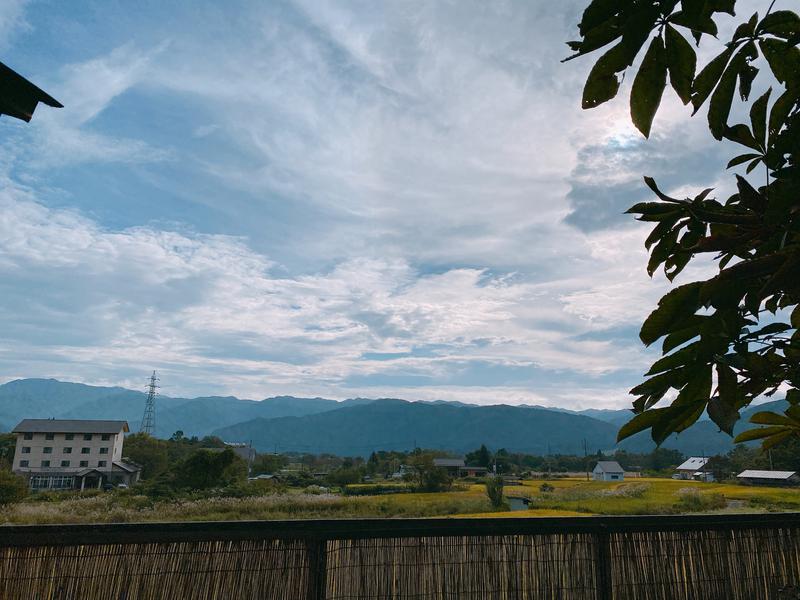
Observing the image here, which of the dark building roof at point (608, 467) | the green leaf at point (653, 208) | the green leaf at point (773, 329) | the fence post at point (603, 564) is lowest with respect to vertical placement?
the dark building roof at point (608, 467)

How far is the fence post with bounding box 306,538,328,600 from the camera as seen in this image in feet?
7.47

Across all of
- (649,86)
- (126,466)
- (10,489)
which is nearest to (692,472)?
(126,466)

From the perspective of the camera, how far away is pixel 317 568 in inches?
90.4

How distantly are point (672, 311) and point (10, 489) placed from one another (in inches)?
1138

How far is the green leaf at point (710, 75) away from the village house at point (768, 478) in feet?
151

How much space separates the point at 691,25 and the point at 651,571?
266 cm

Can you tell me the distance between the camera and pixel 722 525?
2637 mm

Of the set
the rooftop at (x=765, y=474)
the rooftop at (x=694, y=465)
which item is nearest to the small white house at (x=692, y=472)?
the rooftop at (x=694, y=465)

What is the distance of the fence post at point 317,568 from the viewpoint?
7.47 feet

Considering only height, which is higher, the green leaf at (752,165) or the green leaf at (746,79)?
the green leaf at (746,79)

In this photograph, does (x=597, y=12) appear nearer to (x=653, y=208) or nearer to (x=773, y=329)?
(x=653, y=208)

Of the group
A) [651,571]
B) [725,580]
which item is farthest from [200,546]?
[725,580]

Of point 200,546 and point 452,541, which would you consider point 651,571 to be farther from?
point 200,546

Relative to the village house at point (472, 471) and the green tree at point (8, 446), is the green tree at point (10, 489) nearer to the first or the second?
the green tree at point (8, 446)
